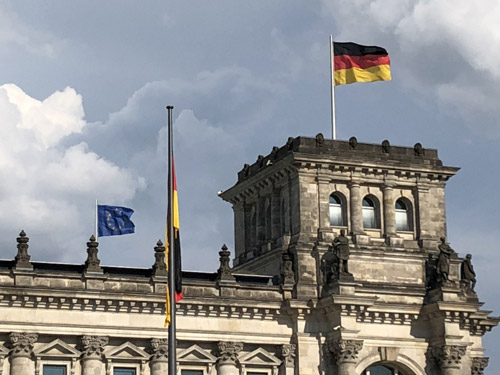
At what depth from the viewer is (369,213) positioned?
69.3 metres

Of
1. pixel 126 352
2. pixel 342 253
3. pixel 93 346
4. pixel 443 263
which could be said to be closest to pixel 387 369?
pixel 443 263

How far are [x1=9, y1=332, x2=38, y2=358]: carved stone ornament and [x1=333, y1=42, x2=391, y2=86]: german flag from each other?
21.7m

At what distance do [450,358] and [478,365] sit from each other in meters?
2.31

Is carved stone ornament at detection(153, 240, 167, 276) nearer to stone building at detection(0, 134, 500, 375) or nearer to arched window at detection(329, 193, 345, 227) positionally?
stone building at detection(0, 134, 500, 375)

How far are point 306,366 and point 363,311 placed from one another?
12.9 feet

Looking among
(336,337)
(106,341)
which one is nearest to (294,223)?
(336,337)

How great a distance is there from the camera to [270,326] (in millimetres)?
64750

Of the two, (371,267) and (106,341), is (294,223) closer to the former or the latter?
(371,267)

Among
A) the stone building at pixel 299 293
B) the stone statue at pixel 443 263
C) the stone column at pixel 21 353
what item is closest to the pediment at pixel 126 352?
the stone building at pixel 299 293

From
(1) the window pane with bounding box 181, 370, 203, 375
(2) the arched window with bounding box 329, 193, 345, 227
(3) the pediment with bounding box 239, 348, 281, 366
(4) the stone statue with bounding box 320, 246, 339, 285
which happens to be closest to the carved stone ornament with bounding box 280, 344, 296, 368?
(3) the pediment with bounding box 239, 348, 281, 366

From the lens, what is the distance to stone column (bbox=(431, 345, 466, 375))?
66.0 metres

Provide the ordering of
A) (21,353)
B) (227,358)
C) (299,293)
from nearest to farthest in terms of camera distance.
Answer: (21,353)
(227,358)
(299,293)

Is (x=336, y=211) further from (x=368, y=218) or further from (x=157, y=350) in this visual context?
(x=157, y=350)

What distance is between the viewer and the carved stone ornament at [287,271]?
215 feet
